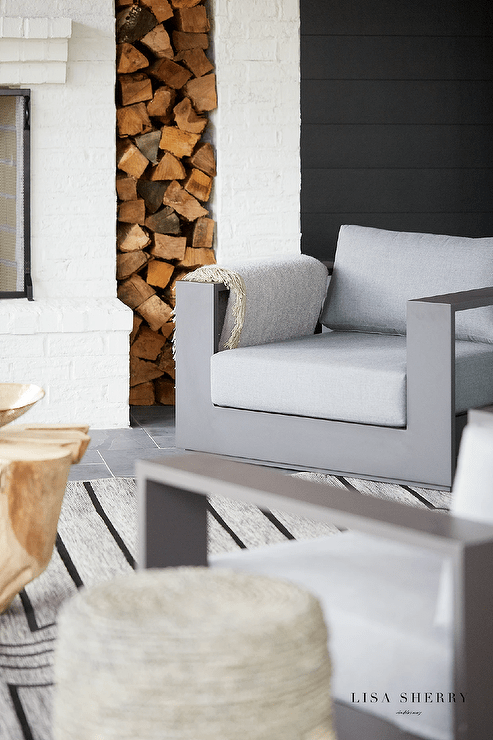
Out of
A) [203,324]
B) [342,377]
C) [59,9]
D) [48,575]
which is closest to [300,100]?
[59,9]

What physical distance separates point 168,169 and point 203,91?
0.39 meters

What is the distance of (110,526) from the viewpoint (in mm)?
3012

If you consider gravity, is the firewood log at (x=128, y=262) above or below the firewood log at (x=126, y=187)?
below

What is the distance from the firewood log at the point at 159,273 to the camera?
→ 4859 millimetres

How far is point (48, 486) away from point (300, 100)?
124 inches

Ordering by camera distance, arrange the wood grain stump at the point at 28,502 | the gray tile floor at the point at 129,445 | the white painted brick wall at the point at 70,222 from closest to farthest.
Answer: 1. the wood grain stump at the point at 28,502
2. the gray tile floor at the point at 129,445
3. the white painted brick wall at the point at 70,222

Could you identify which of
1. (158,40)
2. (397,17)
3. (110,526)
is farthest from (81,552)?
(397,17)

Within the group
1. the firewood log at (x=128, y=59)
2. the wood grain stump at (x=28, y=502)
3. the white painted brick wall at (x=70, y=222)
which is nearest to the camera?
the wood grain stump at (x=28, y=502)

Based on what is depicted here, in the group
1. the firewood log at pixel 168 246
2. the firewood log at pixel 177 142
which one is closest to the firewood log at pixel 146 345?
the firewood log at pixel 168 246

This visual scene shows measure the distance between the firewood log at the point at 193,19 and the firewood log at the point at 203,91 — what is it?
0.22 meters

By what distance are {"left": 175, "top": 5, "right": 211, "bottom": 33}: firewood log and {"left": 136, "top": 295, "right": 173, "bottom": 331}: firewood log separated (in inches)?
48.3

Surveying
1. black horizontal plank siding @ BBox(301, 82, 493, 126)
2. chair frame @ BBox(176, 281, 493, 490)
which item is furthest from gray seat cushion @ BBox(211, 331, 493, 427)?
black horizontal plank siding @ BBox(301, 82, 493, 126)

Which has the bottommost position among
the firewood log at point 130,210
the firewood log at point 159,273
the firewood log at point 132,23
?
the firewood log at point 159,273

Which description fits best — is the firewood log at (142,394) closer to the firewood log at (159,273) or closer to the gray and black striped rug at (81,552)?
the firewood log at (159,273)
